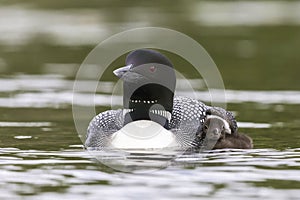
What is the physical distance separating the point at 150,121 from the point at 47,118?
2760 mm

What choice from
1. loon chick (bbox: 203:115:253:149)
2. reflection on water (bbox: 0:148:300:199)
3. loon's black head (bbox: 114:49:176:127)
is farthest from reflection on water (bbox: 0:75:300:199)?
loon's black head (bbox: 114:49:176:127)

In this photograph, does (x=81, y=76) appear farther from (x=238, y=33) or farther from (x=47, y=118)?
(x=238, y=33)

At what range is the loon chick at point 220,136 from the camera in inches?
396

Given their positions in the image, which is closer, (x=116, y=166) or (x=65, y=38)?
(x=116, y=166)

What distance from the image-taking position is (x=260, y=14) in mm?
25938

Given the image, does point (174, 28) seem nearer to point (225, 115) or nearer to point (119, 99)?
point (119, 99)

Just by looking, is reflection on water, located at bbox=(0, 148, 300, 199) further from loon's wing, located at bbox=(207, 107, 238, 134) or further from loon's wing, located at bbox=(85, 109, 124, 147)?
loon's wing, located at bbox=(207, 107, 238, 134)

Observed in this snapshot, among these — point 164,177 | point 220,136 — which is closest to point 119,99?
point 220,136

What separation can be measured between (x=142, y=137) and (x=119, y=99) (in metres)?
4.46

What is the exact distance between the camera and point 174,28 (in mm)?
23125

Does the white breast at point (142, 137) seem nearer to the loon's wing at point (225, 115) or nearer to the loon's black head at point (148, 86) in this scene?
the loon's black head at point (148, 86)

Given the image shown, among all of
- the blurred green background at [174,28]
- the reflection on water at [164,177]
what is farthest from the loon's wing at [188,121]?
the blurred green background at [174,28]

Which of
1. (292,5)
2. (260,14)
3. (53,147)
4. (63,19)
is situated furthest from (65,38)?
(53,147)

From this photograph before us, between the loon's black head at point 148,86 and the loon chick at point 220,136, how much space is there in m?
0.39
